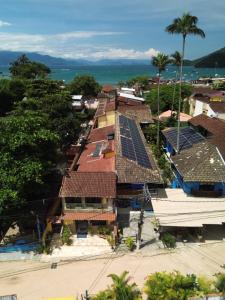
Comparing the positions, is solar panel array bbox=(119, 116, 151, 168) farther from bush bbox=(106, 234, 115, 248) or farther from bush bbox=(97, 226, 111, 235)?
bush bbox=(106, 234, 115, 248)

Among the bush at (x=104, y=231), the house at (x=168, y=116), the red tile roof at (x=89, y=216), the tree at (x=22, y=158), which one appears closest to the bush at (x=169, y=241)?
the red tile roof at (x=89, y=216)

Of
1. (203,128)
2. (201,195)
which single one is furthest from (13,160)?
(203,128)

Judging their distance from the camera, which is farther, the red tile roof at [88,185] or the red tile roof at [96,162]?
the red tile roof at [96,162]

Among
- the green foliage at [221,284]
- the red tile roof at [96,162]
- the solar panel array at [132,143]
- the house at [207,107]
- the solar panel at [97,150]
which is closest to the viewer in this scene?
the green foliage at [221,284]

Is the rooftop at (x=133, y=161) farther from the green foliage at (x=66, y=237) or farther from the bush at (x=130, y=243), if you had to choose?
the green foliage at (x=66, y=237)

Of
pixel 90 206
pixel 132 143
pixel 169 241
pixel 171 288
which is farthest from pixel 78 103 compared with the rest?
pixel 171 288

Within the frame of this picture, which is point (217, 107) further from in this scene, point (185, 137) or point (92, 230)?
point (92, 230)
